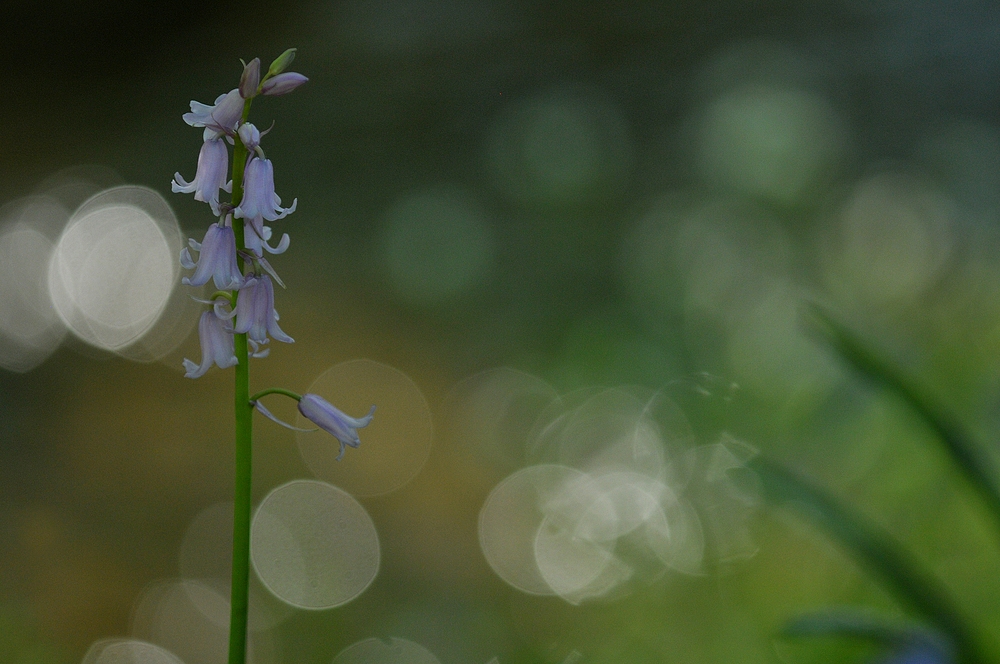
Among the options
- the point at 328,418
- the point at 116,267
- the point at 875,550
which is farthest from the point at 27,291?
the point at 875,550

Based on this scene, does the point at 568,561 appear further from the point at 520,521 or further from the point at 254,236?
the point at 254,236

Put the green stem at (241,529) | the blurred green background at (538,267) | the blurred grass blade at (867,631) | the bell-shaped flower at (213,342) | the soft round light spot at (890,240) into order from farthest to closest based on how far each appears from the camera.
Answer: the soft round light spot at (890,240)
the blurred green background at (538,267)
the blurred grass blade at (867,631)
the bell-shaped flower at (213,342)
the green stem at (241,529)

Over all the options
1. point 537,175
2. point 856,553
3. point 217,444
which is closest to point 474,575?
point 217,444

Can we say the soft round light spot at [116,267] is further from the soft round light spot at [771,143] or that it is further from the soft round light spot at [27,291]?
the soft round light spot at [771,143]

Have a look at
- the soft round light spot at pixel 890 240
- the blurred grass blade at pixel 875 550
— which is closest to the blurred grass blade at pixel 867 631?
the blurred grass blade at pixel 875 550

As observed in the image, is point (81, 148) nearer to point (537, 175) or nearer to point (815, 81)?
point (537, 175)
